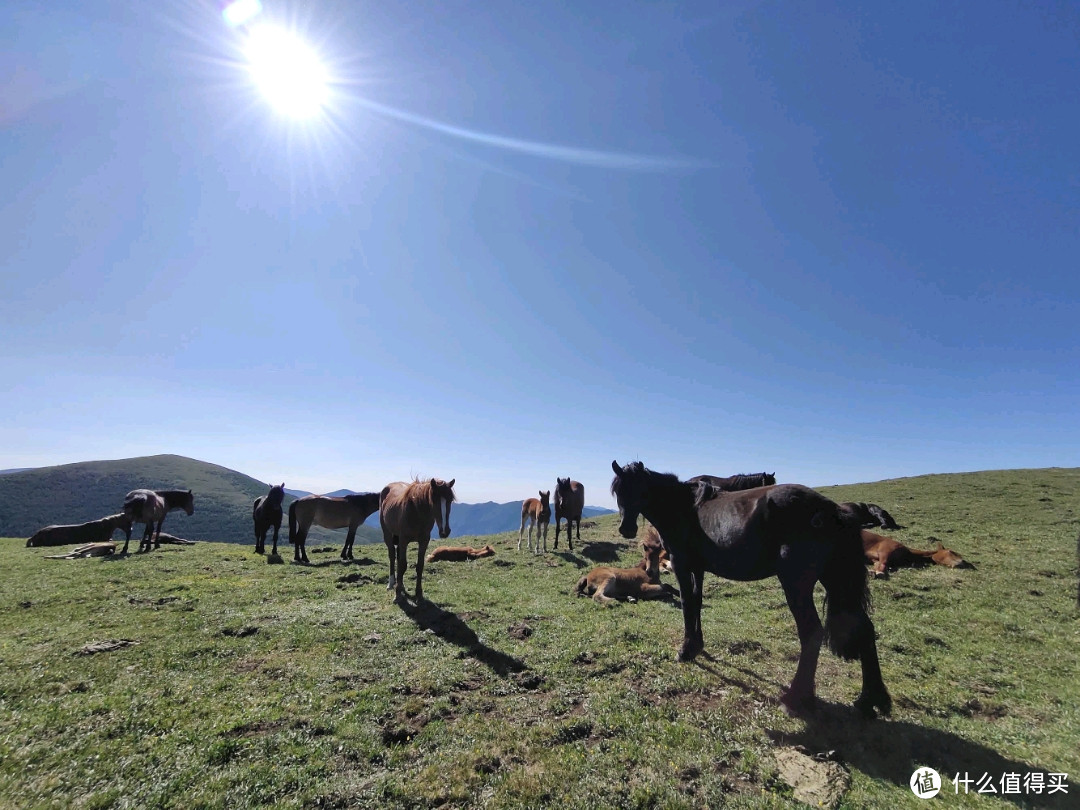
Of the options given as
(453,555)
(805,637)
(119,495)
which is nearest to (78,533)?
(453,555)

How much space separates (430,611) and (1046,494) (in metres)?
32.7

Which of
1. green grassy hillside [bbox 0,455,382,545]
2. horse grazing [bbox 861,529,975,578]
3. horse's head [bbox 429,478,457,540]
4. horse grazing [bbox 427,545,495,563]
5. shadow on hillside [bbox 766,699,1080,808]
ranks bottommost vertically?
green grassy hillside [bbox 0,455,382,545]

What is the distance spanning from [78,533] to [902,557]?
3454cm

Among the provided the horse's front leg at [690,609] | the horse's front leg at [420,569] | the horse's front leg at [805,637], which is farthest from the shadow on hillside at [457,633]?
the horse's front leg at [805,637]

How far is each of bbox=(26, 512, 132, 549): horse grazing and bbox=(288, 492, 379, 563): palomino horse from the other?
9068mm

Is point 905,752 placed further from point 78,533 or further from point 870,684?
point 78,533

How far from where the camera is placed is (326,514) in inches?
734

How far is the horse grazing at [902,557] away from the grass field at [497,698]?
0.70m

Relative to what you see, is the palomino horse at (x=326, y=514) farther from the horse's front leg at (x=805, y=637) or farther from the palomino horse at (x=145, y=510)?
the horse's front leg at (x=805, y=637)

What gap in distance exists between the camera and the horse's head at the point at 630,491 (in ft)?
23.6

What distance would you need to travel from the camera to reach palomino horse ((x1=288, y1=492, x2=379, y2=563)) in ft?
56.7

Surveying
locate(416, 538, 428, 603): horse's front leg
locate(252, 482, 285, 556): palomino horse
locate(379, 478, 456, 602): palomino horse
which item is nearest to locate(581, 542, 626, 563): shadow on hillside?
locate(416, 538, 428, 603): horse's front leg

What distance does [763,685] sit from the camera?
5953 mm

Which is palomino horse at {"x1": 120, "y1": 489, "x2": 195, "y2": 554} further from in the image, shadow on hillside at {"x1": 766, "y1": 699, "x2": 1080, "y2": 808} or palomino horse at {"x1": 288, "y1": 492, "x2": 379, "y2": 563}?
shadow on hillside at {"x1": 766, "y1": 699, "x2": 1080, "y2": 808}
